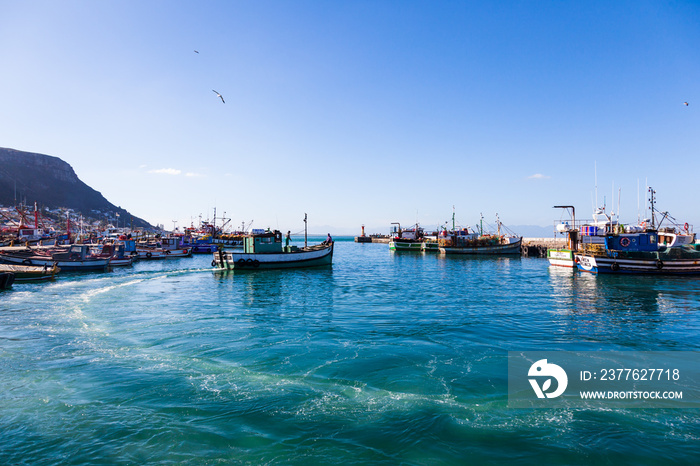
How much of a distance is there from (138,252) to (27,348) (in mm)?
59908

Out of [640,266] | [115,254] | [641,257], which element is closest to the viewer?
[640,266]

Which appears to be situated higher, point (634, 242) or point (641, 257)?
point (634, 242)

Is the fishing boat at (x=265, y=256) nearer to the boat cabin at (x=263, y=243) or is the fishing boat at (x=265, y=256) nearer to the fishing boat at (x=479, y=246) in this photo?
the boat cabin at (x=263, y=243)

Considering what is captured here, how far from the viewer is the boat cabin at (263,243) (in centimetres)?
4653

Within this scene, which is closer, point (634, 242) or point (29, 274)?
point (29, 274)

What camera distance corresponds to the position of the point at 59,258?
4297 centimetres

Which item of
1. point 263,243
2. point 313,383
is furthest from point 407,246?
point 313,383

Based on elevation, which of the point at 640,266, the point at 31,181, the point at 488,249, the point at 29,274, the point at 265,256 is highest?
the point at 31,181

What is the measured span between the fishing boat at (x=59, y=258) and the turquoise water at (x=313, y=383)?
23.8 metres

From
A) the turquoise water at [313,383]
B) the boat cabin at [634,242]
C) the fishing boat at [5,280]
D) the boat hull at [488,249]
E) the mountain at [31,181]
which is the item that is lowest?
the turquoise water at [313,383]

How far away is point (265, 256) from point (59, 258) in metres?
25.1

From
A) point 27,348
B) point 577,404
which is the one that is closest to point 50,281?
point 27,348

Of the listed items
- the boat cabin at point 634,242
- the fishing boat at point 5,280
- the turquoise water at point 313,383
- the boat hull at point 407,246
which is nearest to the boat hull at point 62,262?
the fishing boat at point 5,280

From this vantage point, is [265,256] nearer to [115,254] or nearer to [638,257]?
[115,254]
